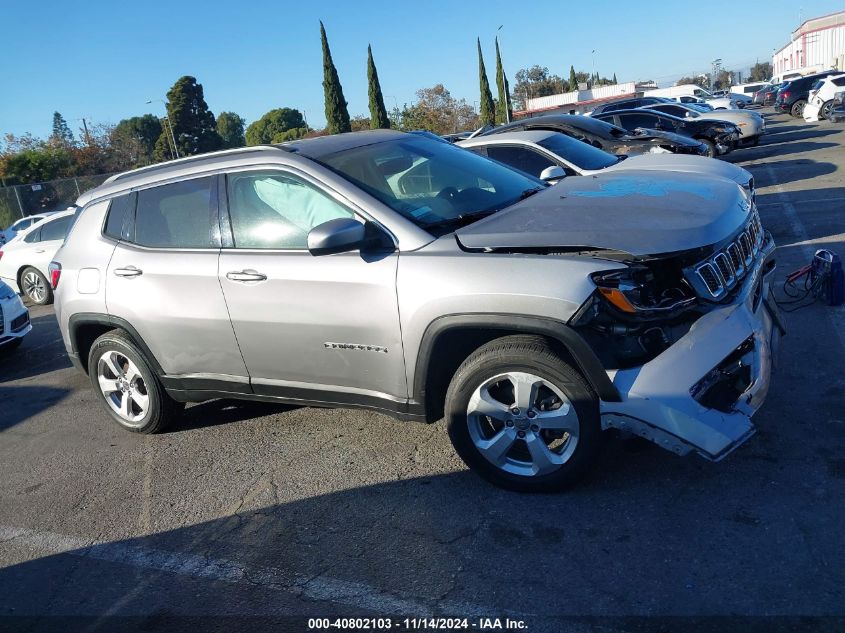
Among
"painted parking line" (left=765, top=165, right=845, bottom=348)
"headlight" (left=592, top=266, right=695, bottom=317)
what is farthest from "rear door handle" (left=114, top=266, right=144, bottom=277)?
"painted parking line" (left=765, top=165, right=845, bottom=348)

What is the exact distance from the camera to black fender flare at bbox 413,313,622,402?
3158 mm

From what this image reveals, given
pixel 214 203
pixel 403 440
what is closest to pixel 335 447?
pixel 403 440

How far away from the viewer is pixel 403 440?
4.43 m

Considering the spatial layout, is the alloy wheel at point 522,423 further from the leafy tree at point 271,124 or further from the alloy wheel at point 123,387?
the leafy tree at point 271,124

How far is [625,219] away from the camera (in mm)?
3398

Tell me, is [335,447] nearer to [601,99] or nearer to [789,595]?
[789,595]

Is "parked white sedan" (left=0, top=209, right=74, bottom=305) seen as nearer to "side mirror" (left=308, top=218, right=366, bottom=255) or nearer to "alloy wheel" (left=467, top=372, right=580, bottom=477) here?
"side mirror" (left=308, top=218, right=366, bottom=255)

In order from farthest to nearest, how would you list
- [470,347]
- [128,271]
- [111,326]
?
[111,326] < [128,271] < [470,347]

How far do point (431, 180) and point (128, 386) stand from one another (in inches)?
104

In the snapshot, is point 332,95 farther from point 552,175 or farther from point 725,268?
point 725,268

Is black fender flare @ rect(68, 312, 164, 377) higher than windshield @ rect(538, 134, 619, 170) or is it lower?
lower

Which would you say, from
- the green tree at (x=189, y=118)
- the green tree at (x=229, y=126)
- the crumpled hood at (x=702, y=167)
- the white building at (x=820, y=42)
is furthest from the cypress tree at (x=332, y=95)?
the green tree at (x=229, y=126)

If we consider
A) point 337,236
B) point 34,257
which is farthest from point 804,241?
point 34,257

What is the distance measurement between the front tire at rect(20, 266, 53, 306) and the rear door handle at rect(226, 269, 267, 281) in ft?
30.1
